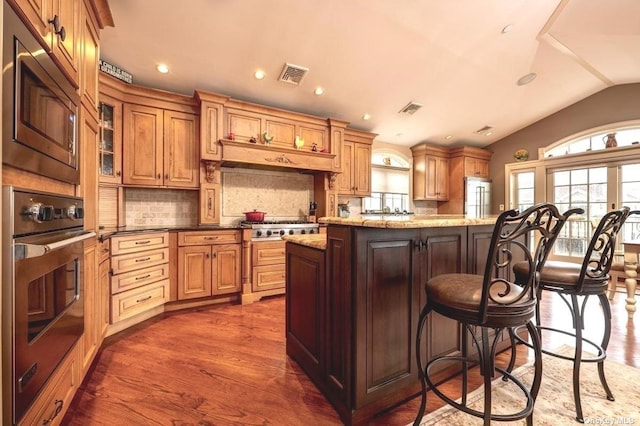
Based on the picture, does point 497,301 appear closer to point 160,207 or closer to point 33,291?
point 33,291

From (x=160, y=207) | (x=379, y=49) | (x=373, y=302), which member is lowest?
(x=373, y=302)

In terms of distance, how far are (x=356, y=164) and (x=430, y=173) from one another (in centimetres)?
191

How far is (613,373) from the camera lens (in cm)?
185

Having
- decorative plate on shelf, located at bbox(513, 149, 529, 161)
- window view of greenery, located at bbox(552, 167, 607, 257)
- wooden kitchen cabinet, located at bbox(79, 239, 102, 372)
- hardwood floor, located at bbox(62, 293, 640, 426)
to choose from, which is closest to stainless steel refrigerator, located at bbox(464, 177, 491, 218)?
decorative plate on shelf, located at bbox(513, 149, 529, 161)

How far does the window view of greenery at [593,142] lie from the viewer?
4.56m

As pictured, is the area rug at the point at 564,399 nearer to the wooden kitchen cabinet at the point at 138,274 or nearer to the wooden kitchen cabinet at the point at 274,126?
the wooden kitchen cabinet at the point at 138,274

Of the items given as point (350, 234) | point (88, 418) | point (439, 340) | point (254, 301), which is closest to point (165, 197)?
point (254, 301)

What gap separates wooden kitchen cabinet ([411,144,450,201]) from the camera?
18.5 feet

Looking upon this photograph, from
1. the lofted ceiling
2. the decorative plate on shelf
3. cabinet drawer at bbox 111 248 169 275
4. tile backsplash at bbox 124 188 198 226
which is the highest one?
the lofted ceiling

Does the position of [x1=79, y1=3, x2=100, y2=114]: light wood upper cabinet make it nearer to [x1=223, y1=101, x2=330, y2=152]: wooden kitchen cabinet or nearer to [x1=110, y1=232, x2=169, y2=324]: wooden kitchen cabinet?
[x1=110, y1=232, x2=169, y2=324]: wooden kitchen cabinet

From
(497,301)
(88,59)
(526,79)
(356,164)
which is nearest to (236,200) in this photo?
(356,164)

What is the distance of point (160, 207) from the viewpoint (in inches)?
138

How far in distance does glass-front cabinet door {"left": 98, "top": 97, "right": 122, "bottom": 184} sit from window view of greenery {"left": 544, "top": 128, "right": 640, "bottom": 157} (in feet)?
22.7

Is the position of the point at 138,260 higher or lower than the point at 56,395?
higher
